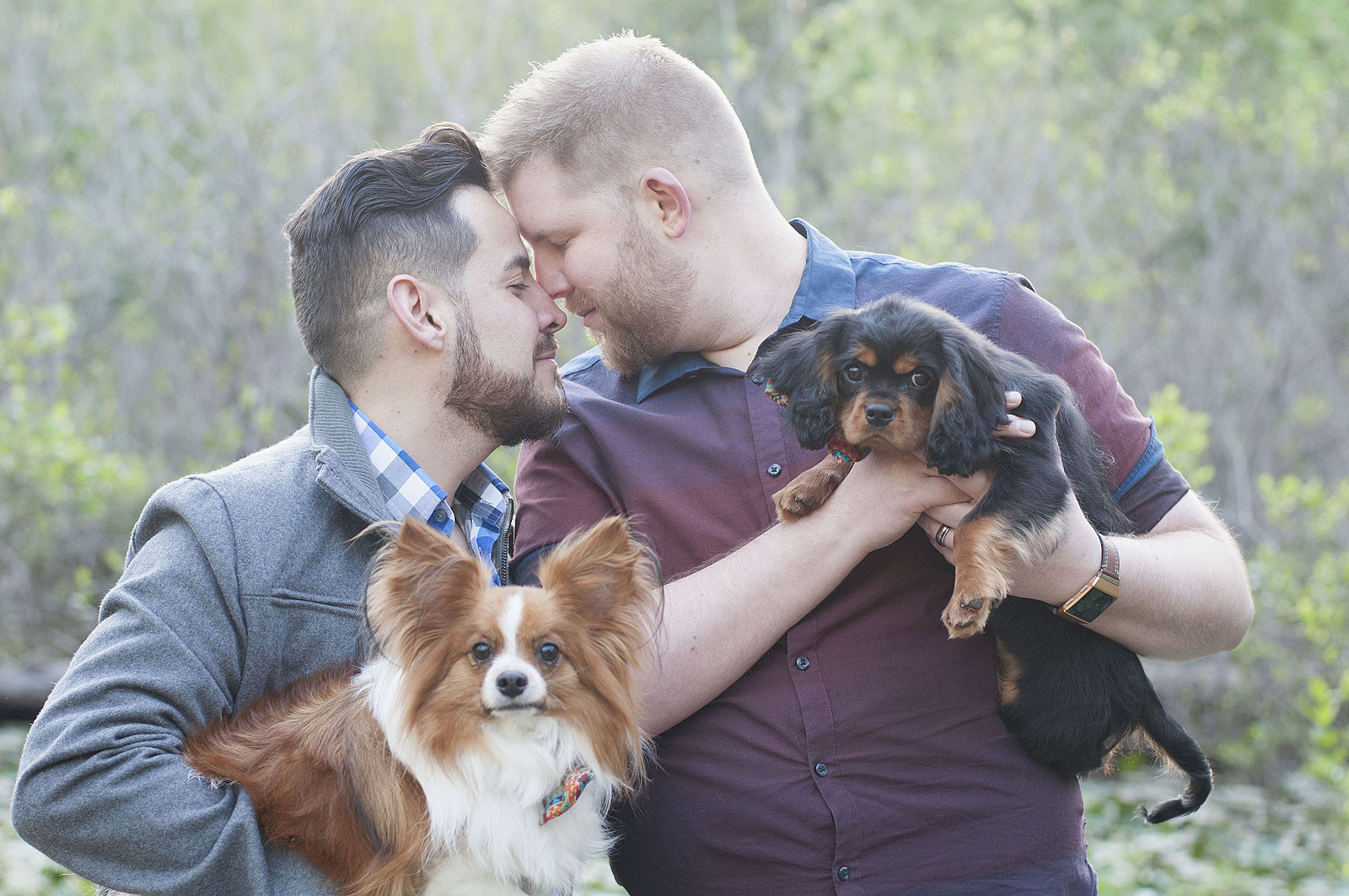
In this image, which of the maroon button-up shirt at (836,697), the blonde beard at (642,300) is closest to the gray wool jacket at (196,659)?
the maroon button-up shirt at (836,697)

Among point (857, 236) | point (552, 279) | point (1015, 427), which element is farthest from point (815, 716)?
point (857, 236)

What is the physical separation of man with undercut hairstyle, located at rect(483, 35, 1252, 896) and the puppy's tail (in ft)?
0.54

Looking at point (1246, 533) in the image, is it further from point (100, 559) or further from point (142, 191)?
point (142, 191)

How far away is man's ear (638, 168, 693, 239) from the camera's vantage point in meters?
3.01

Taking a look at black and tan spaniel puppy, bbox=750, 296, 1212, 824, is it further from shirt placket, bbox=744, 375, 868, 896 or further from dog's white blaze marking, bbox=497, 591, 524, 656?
dog's white blaze marking, bbox=497, 591, 524, 656

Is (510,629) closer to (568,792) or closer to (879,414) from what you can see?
(568,792)

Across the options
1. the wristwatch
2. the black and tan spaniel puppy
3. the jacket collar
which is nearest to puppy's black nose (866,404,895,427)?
the black and tan spaniel puppy

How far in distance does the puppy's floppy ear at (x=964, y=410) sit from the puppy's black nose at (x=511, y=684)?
→ 0.97m

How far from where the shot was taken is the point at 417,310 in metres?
2.89

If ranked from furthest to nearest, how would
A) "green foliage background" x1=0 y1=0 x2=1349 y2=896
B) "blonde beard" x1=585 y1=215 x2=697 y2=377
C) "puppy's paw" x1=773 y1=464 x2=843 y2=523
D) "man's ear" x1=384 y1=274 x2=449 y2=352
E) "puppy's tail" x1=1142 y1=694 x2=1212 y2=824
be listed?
1. "green foliage background" x1=0 y1=0 x2=1349 y2=896
2. "blonde beard" x1=585 y1=215 x2=697 y2=377
3. "man's ear" x1=384 y1=274 x2=449 y2=352
4. "puppy's tail" x1=1142 y1=694 x2=1212 y2=824
5. "puppy's paw" x1=773 y1=464 x2=843 y2=523

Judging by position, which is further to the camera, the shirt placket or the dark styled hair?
the dark styled hair

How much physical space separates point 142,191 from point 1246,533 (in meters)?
9.32

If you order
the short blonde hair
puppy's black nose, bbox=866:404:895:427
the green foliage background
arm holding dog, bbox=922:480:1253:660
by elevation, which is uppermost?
the short blonde hair

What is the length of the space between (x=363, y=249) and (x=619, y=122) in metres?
0.78
